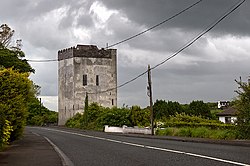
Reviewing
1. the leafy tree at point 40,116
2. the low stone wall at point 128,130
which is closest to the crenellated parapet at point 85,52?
the leafy tree at point 40,116

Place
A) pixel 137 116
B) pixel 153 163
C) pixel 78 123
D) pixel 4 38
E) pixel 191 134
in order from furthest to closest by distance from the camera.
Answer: pixel 78 123 → pixel 137 116 → pixel 4 38 → pixel 191 134 → pixel 153 163

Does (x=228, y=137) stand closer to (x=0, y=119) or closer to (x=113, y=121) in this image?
(x=0, y=119)

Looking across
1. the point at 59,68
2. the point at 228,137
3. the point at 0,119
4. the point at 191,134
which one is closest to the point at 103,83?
the point at 59,68

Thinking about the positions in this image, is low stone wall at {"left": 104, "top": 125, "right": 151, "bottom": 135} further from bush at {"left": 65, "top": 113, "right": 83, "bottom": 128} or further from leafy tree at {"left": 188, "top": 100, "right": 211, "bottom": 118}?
bush at {"left": 65, "top": 113, "right": 83, "bottom": 128}

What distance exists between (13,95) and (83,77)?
5783 centimetres

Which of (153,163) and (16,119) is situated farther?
(16,119)

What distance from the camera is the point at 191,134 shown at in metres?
35.0

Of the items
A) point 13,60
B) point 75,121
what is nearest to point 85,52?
point 75,121

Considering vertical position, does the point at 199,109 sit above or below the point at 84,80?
below

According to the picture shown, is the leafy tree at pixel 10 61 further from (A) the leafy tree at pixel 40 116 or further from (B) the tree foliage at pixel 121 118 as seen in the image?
(A) the leafy tree at pixel 40 116

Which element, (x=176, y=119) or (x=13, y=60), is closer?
(x=13, y=60)

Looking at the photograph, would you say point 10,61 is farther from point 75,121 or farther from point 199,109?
point 75,121

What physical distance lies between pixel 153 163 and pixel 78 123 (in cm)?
6183

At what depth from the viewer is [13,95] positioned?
2328 cm
